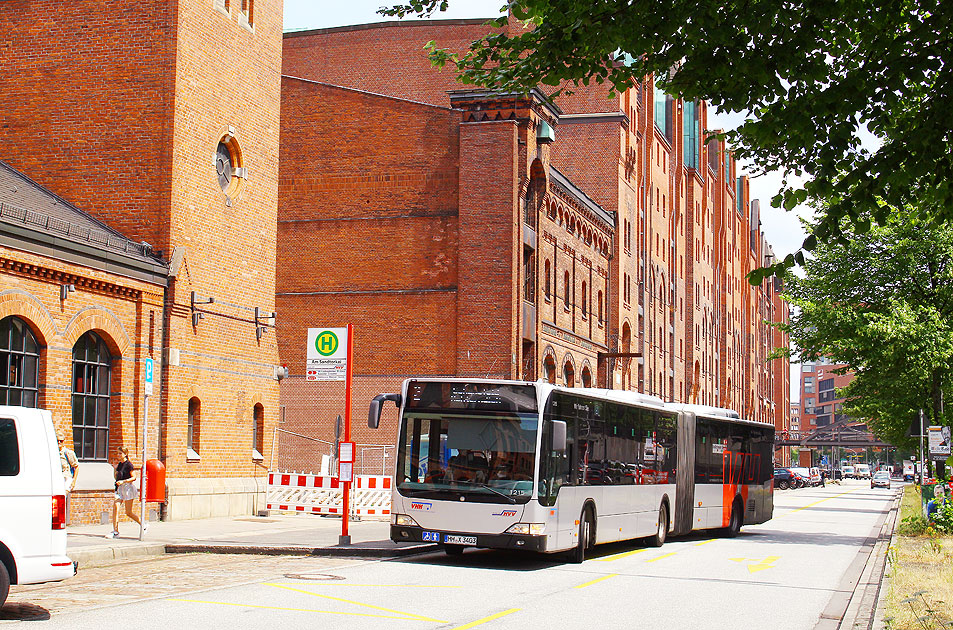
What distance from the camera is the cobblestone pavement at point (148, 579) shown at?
11.5m

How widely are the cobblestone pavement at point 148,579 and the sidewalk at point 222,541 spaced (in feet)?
1.05

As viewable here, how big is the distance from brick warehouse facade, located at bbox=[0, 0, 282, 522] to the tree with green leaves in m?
14.2

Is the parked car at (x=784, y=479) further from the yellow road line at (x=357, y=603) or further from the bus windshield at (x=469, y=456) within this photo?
the yellow road line at (x=357, y=603)

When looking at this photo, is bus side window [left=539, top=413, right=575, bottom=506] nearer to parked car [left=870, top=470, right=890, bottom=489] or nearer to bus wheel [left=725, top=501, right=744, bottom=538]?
bus wheel [left=725, top=501, right=744, bottom=538]

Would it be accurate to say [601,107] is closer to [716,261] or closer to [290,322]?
[290,322]

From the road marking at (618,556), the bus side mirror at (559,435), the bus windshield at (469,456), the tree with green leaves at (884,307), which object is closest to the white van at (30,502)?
the bus windshield at (469,456)

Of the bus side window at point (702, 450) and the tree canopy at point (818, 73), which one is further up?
the tree canopy at point (818, 73)

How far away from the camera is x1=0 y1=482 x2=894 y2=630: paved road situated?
1095 cm

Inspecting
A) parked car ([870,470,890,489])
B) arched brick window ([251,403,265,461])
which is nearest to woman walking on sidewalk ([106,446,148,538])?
arched brick window ([251,403,265,461])

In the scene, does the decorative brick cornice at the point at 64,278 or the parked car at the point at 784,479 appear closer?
the decorative brick cornice at the point at 64,278

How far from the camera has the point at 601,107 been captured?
5462 cm

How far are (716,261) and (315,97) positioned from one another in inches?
2106

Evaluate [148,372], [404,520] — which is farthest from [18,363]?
[404,520]

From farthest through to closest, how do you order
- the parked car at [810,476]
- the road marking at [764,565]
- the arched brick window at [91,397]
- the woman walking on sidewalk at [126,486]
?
1. the parked car at [810,476]
2. the arched brick window at [91,397]
3. the woman walking on sidewalk at [126,486]
4. the road marking at [764,565]
